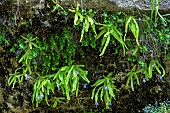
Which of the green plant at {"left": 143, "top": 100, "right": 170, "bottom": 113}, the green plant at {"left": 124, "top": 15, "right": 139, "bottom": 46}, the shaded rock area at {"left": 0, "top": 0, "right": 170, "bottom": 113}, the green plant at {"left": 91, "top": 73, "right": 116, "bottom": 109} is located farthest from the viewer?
the green plant at {"left": 143, "top": 100, "right": 170, "bottom": 113}

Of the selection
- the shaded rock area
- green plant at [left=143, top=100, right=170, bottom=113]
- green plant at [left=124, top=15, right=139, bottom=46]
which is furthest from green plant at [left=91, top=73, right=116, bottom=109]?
green plant at [left=124, top=15, right=139, bottom=46]

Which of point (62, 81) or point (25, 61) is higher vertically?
point (25, 61)

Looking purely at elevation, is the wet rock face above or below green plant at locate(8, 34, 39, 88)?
above

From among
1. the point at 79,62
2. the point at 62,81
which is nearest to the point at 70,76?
the point at 62,81

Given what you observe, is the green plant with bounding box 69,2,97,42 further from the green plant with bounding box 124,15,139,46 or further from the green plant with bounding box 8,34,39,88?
the green plant with bounding box 8,34,39,88

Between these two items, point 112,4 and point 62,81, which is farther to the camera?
point 62,81

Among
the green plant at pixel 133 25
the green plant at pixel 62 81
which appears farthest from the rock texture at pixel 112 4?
the green plant at pixel 62 81

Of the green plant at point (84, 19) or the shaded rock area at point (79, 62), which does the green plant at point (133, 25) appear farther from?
the green plant at point (84, 19)

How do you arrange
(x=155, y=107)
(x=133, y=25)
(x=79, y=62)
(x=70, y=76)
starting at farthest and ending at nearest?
(x=155, y=107), (x=79, y=62), (x=70, y=76), (x=133, y=25)

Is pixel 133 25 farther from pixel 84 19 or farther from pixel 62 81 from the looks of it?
pixel 62 81
